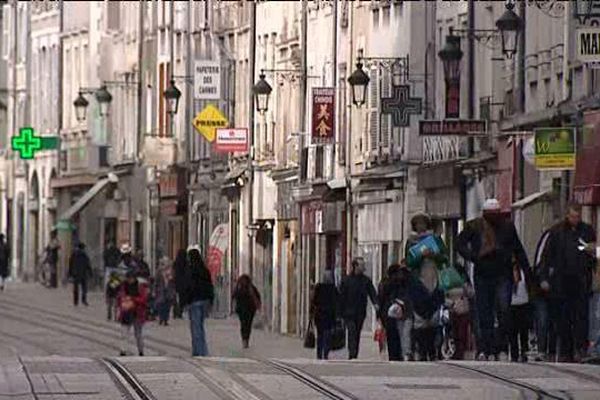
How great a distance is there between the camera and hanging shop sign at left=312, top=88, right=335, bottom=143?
180 ft

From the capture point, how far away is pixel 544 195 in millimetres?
42500

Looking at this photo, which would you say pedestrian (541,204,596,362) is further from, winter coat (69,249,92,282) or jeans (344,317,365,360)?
winter coat (69,249,92,282)

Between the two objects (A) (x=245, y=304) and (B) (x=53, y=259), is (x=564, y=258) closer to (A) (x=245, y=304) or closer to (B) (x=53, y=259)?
(A) (x=245, y=304)

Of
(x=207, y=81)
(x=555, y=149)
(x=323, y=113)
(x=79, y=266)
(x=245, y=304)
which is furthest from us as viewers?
(x=79, y=266)

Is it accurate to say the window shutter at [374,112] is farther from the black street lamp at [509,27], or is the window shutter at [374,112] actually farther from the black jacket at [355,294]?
the black street lamp at [509,27]

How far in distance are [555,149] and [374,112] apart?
807 inches

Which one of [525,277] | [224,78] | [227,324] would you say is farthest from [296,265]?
[525,277]

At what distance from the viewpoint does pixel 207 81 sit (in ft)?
209

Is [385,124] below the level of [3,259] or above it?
above

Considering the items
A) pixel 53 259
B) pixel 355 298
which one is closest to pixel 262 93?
pixel 355 298

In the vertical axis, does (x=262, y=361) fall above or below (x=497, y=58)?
below

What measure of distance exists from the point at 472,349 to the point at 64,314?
2685 cm

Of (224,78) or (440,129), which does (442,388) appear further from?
(224,78)

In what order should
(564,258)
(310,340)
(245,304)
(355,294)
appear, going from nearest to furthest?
(564,258) → (355,294) → (310,340) → (245,304)
